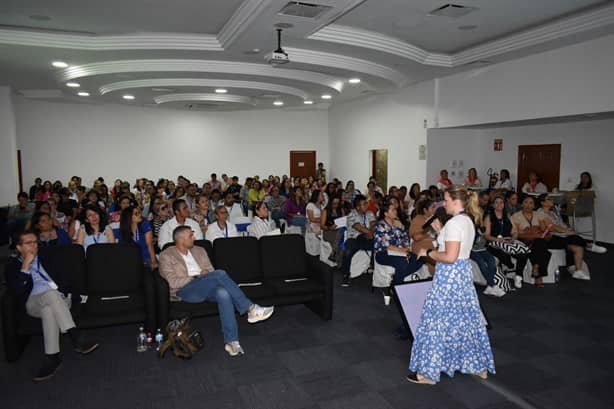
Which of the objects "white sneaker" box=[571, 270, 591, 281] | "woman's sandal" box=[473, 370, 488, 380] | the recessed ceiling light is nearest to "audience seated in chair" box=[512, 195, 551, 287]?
"white sneaker" box=[571, 270, 591, 281]

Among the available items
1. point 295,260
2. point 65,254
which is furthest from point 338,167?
point 65,254

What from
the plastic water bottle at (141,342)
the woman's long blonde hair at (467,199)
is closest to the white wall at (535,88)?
the woman's long blonde hair at (467,199)

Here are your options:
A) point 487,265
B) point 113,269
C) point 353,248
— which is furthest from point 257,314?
point 487,265

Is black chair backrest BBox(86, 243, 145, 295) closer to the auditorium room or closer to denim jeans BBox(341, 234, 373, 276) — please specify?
the auditorium room

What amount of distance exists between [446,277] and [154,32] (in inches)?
247

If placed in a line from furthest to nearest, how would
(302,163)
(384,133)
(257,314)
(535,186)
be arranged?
(302,163) < (384,133) < (535,186) < (257,314)

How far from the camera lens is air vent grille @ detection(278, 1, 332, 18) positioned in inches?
216

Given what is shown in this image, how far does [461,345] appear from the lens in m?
3.70

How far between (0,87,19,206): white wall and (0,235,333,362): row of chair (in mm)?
7602

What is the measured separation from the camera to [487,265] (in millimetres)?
6148

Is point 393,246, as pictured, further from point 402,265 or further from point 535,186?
point 535,186

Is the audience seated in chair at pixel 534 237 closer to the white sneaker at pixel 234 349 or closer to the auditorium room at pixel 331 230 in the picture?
the auditorium room at pixel 331 230

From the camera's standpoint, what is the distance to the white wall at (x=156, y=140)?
13.5m

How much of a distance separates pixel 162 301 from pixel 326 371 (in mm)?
1767
